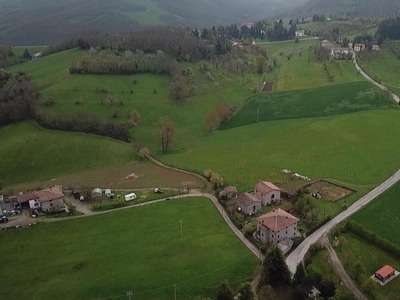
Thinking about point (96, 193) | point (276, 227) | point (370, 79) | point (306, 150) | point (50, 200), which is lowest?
point (306, 150)

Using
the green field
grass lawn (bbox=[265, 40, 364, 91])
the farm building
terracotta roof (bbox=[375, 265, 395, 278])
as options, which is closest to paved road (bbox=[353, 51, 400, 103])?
grass lawn (bbox=[265, 40, 364, 91])

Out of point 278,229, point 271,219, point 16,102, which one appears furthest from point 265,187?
point 16,102

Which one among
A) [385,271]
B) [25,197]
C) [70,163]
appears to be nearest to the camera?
[385,271]

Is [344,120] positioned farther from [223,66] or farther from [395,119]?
[223,66]

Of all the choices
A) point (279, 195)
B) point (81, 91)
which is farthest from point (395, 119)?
point (81, 91)

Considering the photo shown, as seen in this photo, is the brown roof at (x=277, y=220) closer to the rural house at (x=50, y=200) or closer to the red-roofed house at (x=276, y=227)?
the red-roofed house at (x=276, y=227)

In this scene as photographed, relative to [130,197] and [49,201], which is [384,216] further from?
[49,201]

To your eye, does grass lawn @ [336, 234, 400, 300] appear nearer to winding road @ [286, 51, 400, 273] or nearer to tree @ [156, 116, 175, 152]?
winding road @ [286, 51, 400, 273]
